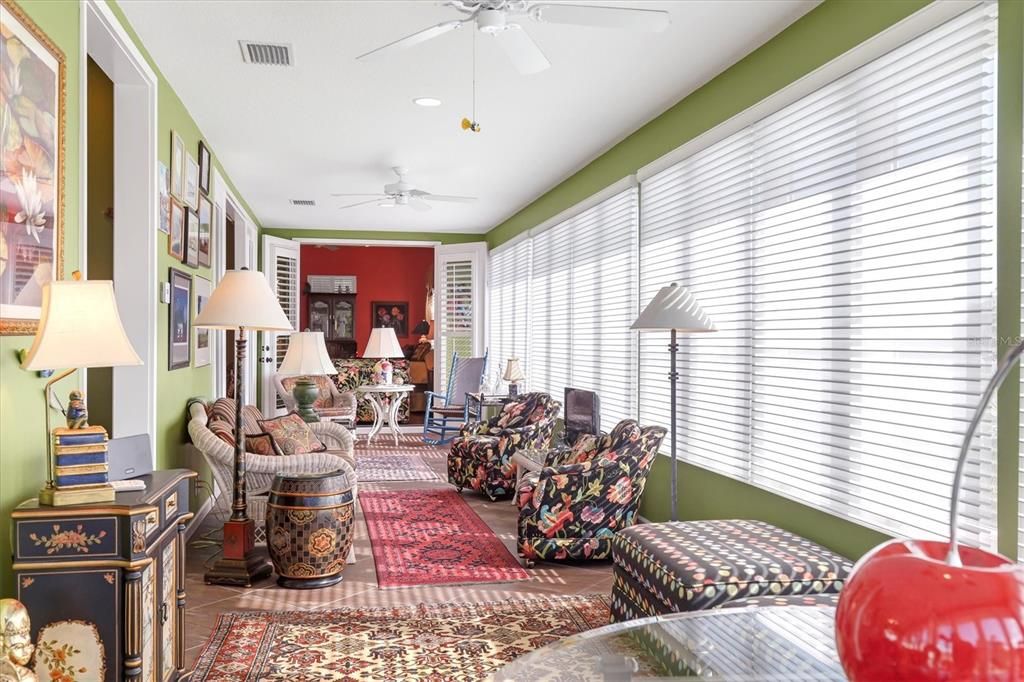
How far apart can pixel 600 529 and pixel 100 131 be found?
144 inches

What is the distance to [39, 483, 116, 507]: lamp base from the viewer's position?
242 centimetres

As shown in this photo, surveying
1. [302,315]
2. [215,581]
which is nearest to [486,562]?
[215,581]

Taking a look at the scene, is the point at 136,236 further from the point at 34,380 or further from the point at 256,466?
the point at 34,380

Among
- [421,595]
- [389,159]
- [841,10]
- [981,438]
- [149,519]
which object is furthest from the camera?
[389,159]

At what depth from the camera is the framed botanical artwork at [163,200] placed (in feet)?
14.8

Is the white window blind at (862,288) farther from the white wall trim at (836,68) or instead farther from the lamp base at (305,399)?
the lamp base at (305,399)

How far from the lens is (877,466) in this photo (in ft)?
10.8

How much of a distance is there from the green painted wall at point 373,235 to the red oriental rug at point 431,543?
17.7 feet

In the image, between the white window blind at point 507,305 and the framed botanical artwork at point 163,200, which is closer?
the framed botanical artwork at point 163,200

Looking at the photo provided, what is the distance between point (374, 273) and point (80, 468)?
38.6 ft

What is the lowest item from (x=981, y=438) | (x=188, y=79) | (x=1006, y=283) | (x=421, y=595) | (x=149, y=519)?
(x=421, y=595)

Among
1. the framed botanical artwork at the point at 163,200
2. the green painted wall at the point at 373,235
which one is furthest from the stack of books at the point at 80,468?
the green painted wall at the point at 373,235

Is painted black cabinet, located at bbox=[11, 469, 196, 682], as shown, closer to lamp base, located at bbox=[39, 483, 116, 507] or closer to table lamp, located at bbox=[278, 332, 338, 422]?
lamp base, located at bbox=[39, 483, 116, 507]

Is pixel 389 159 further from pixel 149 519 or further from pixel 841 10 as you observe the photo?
pixel 149 519
